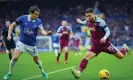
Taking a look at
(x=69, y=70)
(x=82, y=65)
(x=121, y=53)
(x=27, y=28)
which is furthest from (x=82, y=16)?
(x=27, y=28)

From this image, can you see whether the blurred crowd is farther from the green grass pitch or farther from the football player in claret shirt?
the football player in claret shirt

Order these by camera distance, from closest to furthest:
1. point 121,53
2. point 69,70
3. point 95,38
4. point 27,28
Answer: point 27,28
point 95,38
point 121,53
point 69,70

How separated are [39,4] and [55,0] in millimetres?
2172

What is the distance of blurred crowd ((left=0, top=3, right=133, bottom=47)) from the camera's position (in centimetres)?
4469

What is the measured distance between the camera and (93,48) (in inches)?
529

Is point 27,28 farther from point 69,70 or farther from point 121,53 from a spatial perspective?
point 69,70

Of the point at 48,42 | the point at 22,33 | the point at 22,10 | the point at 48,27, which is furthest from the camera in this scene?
the point at 22,10

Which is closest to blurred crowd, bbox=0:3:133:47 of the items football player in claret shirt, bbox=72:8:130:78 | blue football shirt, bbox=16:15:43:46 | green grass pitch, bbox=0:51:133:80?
green grass pitch, bbox=0:51:133:80

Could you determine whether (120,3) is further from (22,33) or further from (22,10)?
(22,33)

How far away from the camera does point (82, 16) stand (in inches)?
1880

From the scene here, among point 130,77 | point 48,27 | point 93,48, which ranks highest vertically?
point 93,48

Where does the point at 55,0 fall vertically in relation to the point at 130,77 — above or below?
below

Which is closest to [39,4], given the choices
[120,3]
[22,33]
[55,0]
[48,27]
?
[55,0]

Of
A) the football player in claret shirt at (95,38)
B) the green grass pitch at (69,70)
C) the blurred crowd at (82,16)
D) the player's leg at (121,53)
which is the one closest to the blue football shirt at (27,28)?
the green grass pitch at (69,70)
